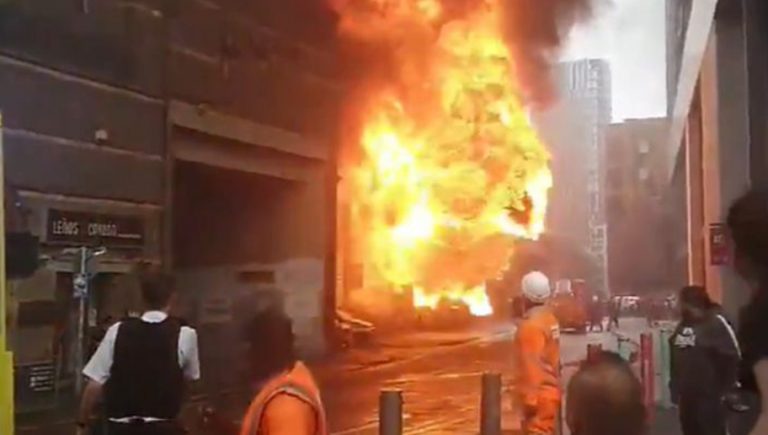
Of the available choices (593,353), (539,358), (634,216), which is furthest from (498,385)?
(593,353)

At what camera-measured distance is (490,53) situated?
266 inches

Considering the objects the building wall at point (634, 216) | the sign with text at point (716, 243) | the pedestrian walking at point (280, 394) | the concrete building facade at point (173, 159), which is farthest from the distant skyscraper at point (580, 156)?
the pedestrian walking at point (280, 394)

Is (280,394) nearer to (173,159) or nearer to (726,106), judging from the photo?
(173,159)

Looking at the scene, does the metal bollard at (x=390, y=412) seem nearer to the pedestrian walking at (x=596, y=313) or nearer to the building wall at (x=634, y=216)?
the pedestrian walking at (x=596, y=313)

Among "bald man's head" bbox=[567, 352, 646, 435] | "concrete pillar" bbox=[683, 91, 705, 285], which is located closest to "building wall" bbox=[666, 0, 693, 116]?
"concrete pillar" bbox=[683, 91, 705, 285]

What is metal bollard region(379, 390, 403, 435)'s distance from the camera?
643 centimetres

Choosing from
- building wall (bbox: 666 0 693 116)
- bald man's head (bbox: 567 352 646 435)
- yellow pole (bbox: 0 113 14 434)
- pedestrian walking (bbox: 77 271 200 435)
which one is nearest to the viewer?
bald man's head (bbox: 567 352 646 435)

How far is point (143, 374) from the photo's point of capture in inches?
180

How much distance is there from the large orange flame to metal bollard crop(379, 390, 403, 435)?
1.76 feet

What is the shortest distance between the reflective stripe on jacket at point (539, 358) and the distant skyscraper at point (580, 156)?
2.71 ft

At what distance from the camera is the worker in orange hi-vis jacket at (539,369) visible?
18.9ft

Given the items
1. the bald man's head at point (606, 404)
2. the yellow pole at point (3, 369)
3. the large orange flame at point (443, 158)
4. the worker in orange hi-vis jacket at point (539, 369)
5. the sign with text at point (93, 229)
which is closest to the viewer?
the bald man's head at point (606, 404)

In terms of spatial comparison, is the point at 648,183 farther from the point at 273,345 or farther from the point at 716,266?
Result: the point at 273,345

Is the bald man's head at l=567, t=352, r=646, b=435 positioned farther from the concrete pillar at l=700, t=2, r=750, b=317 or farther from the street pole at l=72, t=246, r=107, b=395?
the concrete pillar at l=700, t=2, r=750, b=317
